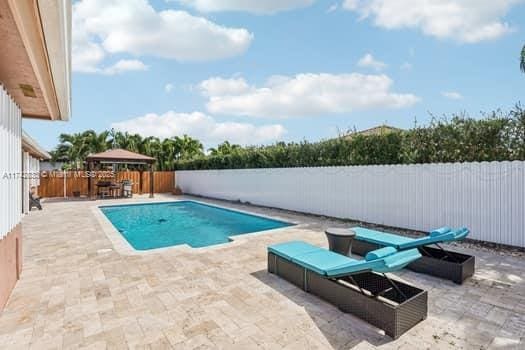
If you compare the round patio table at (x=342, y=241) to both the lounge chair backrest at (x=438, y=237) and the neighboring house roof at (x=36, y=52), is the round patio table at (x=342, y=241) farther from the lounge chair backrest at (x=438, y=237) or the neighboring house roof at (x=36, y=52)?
the neighboring house roof at (x=36, y=52)

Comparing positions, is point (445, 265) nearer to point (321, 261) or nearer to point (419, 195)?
point (321, 261)

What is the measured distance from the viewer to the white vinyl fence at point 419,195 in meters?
6.33

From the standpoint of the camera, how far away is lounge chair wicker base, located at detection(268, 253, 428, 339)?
117 inches

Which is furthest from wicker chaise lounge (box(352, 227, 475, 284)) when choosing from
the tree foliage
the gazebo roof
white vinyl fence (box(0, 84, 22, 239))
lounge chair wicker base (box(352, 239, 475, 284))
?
the tree foliage

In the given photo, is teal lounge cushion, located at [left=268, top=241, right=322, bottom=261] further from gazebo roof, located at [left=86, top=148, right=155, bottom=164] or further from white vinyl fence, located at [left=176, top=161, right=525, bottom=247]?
gazebo roof, located at [left=86, top=148, right=155, bottom=164]

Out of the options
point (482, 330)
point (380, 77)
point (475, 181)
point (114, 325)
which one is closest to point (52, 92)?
point (114, 325)

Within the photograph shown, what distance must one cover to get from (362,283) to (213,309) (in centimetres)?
211

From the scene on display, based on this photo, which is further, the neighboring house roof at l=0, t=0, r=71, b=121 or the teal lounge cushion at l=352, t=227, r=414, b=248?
the teal lounge cushion at l=352, t=227, r=414, b=248

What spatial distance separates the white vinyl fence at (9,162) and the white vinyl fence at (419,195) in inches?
356

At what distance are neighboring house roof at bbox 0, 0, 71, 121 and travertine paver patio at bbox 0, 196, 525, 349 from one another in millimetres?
2978

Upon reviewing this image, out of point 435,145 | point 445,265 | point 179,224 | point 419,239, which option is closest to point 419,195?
point 435,145

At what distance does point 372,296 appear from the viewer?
338 cm

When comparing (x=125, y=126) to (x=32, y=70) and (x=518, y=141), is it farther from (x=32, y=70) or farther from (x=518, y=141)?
(x=518, y=141)

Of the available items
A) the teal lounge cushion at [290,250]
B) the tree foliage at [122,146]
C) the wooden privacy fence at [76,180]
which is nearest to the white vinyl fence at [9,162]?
the teal lounge cushion at [290,250]
